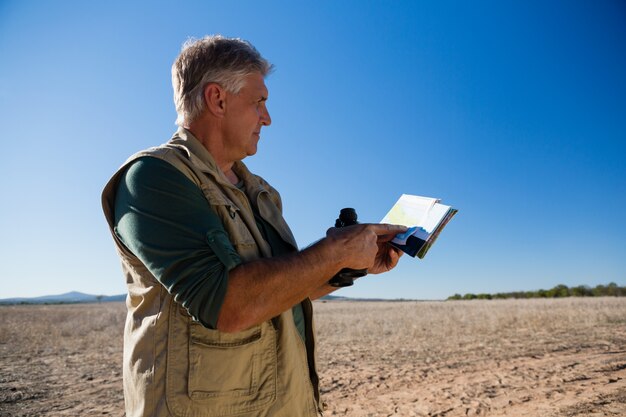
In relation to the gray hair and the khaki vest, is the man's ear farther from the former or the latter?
the khaki vest

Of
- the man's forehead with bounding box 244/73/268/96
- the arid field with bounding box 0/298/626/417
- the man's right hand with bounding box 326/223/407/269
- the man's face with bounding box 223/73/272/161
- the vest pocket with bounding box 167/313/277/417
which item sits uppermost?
the man's forehead with bounding box 244/73/268/96

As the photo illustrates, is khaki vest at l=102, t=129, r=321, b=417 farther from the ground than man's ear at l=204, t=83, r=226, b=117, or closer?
closer

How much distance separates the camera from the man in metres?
1.39

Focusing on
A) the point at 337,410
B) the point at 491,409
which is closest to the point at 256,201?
the point at 337,410

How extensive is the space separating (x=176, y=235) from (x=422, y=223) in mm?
1187

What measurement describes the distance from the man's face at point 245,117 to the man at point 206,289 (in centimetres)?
12

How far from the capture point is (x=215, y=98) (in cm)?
191

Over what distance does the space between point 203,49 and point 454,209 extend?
1372 millimetres

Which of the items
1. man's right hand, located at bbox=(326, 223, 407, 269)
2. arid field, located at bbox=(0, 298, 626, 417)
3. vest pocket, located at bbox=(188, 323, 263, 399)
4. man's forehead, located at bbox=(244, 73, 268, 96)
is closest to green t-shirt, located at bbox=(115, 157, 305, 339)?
vest pocket, located at bbox=(188, 323, 263, 399)

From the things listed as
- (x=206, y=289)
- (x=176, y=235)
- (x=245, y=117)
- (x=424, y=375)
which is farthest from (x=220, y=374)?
(x=424, y=375)

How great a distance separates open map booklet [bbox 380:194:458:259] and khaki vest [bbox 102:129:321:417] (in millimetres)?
665

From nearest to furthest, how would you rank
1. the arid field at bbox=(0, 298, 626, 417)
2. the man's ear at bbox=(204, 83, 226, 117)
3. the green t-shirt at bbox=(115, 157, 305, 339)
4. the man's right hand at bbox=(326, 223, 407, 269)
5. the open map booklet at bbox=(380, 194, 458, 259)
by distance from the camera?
the green t-shirt at bbox=(115, 157, 305, 339) < the man's right hand at bbox=(326, 223, 407, 269) < the man's ear at bbox=(204, 83, 226, 117) < the open map booklet at bbox=(380, 194, 458, 259) < the arid field at bbox=(0, 298, 626, 417)

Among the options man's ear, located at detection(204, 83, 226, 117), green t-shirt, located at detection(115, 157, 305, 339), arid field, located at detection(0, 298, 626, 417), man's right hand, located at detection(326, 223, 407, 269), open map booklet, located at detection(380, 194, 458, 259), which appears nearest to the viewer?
green t-shirt, located at detection(115, 157, 305, 339)

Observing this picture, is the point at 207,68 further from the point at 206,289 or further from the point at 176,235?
the point at 206,289
